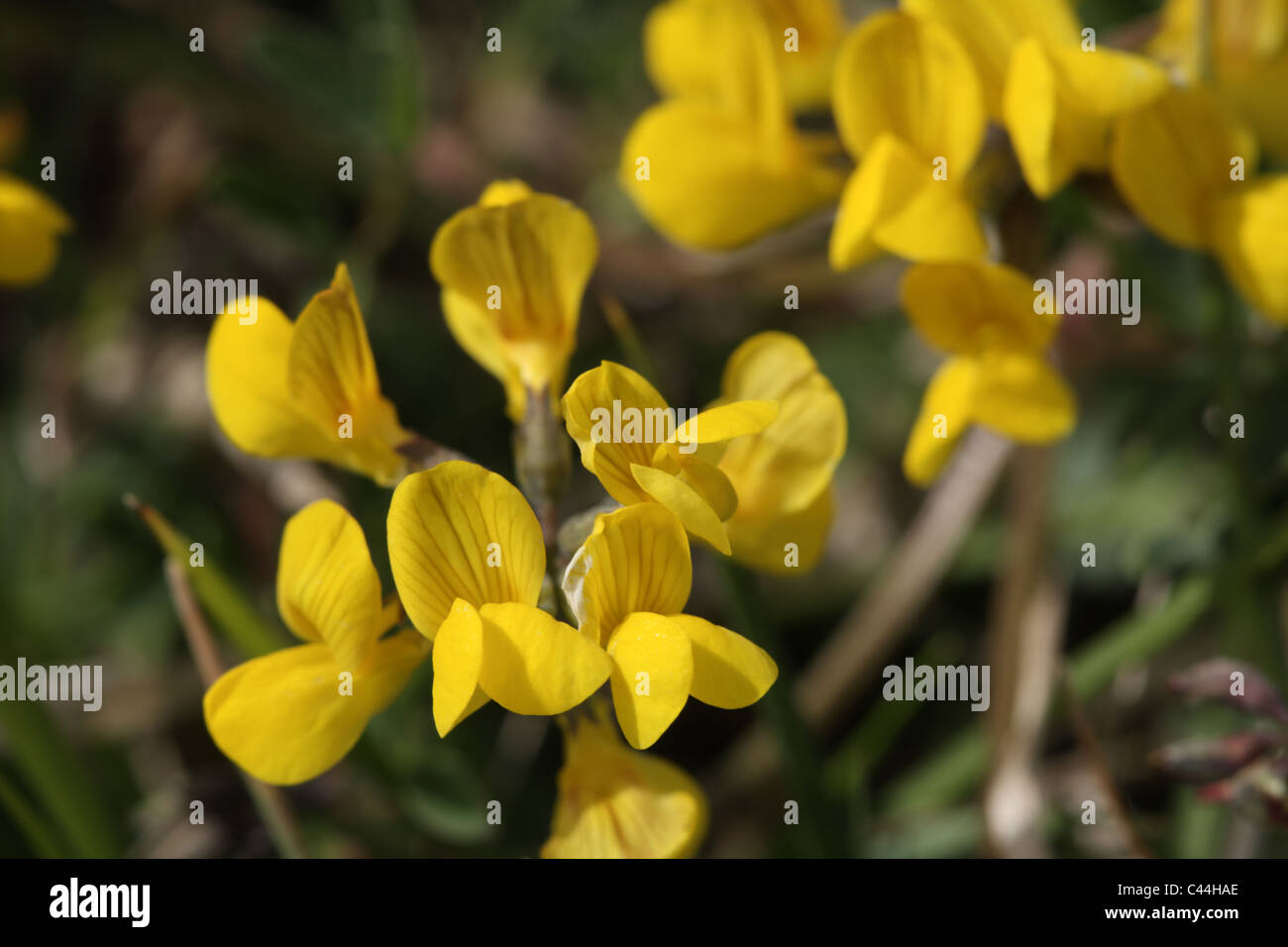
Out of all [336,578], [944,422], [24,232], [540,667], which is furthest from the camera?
[24,232]

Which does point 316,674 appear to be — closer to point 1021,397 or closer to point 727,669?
point 727,669

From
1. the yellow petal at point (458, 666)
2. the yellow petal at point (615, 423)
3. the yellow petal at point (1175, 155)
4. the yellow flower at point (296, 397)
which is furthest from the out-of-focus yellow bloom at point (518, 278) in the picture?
the yellow petal at point (1175, 155)

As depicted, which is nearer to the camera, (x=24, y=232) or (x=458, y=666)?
(x=458, y=666)

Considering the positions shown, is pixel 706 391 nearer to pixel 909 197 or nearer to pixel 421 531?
pixel 909 197

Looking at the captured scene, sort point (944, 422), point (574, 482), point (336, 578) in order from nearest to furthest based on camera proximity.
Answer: point (336, 578)
point (944, 422)
point (574, 482)

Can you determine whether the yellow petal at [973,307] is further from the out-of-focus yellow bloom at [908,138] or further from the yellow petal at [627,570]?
the yellow petal at [627,570]

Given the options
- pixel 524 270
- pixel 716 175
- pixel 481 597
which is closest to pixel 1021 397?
pixel 716 175
